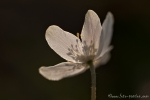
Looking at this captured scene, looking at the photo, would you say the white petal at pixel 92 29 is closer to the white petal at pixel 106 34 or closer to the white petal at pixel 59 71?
the white petal at pixel 106 34

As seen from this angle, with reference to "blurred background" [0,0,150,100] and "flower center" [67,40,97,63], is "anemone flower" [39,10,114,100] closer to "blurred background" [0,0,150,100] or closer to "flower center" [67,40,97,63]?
"flower center" [67,40,97,63]

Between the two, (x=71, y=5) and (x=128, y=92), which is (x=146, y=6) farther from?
(x=128, y=92)

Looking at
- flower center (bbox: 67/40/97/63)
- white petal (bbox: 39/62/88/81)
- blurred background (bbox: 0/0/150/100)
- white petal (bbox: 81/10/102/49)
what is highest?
blurred background (bbox: 0/0/150/100)

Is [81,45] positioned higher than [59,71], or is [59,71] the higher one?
[81,45]

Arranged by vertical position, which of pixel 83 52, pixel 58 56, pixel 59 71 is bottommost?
pixel 59 71

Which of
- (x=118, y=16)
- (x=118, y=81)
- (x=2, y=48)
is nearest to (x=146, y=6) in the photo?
(x=118, y=16)

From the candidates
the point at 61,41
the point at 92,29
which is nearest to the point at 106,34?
the point at 92,29

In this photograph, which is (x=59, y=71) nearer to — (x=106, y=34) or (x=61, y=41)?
(x=61, y=41)

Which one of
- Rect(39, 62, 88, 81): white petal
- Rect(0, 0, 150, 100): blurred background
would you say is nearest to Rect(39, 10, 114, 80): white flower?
Rect(39, 62, 88, 81): white petal
